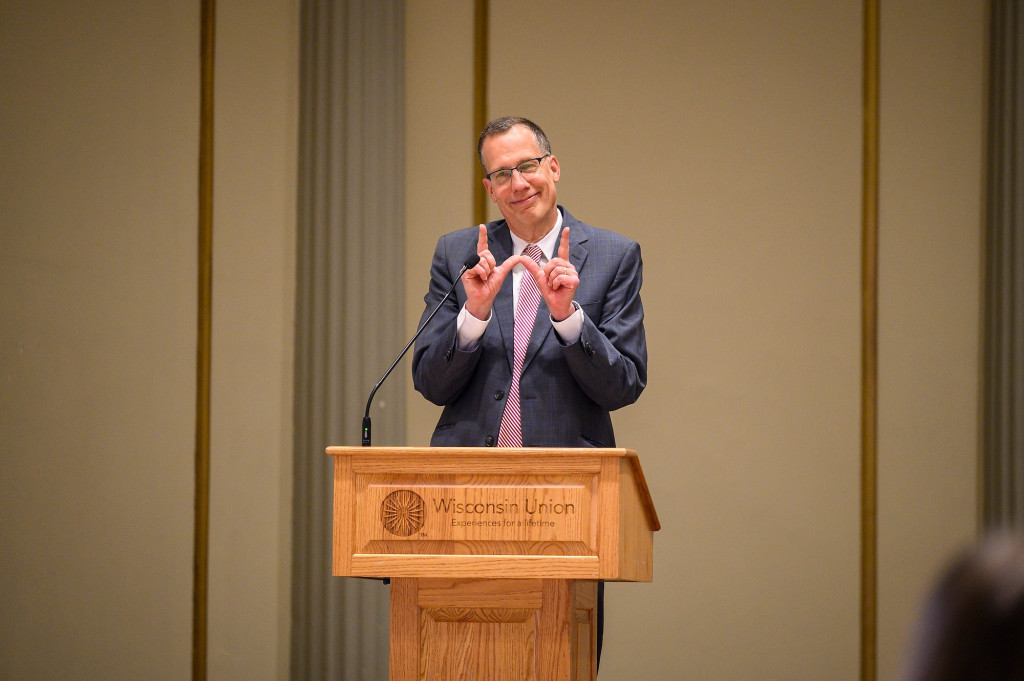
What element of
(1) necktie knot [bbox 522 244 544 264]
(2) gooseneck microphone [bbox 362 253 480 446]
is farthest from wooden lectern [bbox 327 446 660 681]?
(1) necktie knot [bbox 522 244 544 264]

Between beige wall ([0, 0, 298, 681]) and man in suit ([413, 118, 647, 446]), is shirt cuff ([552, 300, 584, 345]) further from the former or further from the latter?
beige wall ([0, 0, 298, 681])

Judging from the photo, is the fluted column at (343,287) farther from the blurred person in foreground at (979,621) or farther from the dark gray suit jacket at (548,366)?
the blurred person in foreground at (979,621)

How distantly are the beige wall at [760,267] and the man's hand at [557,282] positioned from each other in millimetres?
1934

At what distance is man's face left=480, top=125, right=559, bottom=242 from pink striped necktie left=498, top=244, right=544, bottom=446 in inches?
2.8

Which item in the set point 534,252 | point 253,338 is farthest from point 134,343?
point 534,252

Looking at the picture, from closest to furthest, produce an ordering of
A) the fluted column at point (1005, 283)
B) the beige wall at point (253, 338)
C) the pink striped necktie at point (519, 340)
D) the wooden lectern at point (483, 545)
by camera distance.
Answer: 1. the wooden lectern at point (483, 545)
2. the pink striped necktie at point (519, 340)
3. the fluted column at point (1005, 283)
4. the beige wall at point (253, 338)

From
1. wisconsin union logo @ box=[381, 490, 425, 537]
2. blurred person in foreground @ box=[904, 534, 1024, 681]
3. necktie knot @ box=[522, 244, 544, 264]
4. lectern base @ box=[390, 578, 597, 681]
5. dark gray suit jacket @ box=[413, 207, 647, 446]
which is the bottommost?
lectern base @ box=[390, 578, 597, 681]

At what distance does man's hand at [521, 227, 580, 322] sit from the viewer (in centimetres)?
218

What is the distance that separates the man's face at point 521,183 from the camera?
254 centimetres

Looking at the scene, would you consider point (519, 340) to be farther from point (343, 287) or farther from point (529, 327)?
point (343, 287)

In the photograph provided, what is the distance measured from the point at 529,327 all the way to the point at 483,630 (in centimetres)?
76

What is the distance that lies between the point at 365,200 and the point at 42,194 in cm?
117

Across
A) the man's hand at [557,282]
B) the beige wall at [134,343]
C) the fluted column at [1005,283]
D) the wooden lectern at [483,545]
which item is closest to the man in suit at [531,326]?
the man's hand at [557,282]

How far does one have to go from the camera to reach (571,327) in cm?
224
